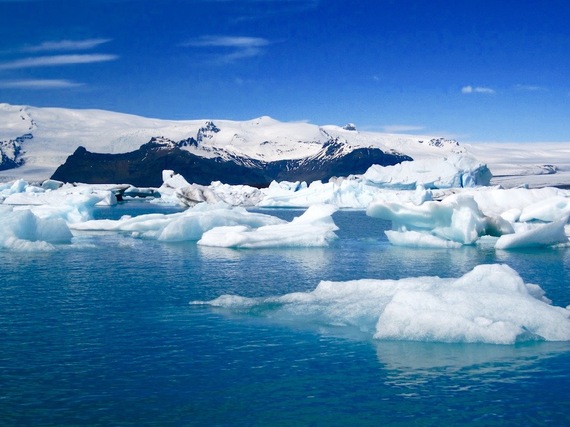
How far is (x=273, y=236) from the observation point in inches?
763

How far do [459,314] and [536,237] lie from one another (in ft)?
38.8

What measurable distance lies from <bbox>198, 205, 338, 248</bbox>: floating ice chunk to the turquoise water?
700cm

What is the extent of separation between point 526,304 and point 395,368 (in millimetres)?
2071

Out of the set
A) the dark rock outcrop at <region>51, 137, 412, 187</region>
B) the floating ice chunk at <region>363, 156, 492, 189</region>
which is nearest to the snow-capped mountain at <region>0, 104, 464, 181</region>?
the dark rock outcrop at <region>51, 137, 412, 187</region>

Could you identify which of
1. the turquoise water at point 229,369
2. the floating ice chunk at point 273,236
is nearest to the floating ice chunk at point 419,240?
the floating ice chunk at point 273,236

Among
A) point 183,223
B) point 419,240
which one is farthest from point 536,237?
point 183,223

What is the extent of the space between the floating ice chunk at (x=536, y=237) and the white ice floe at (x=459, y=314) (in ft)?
31.3

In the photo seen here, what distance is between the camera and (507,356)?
284 inches

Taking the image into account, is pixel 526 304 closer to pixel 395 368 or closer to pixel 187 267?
pixel 395 368

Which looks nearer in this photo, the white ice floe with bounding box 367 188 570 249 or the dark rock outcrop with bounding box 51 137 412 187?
the white ice floe with bounding box 367 188 570 249

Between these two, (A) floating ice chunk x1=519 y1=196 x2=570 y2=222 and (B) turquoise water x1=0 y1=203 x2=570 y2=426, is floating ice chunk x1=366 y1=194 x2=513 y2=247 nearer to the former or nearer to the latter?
(A) floating ice chunk x1=519 y1=196 x2=570 y2=222

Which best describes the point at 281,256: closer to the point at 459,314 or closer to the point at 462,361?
the point at 459,314

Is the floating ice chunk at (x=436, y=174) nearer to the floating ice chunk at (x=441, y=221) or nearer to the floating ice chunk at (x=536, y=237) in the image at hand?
the floating ice chunk at (x=441, y=221)

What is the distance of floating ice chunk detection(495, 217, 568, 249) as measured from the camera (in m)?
18.1
